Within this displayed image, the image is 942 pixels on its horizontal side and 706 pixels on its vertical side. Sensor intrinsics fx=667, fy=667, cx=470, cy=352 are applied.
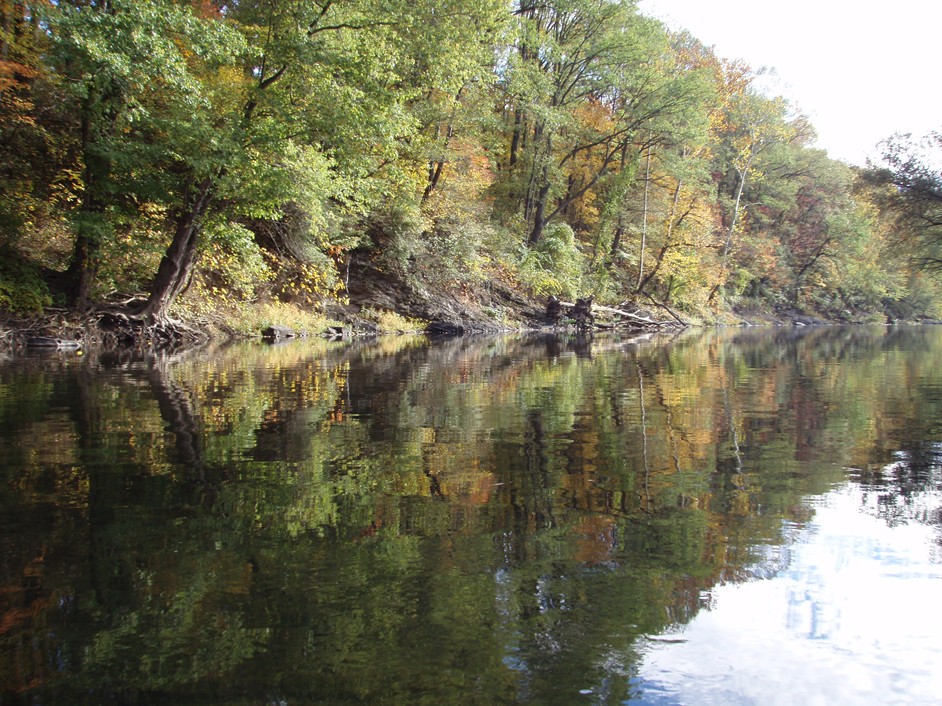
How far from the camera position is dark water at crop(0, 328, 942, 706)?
6.86 ft

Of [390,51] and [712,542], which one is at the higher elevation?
[390,51]

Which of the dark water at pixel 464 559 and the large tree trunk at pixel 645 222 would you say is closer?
the dark water at pixel 464 559

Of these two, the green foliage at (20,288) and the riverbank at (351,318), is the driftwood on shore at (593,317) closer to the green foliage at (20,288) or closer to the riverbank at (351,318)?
the riverbank at (351,318)

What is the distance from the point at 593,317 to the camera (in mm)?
32281

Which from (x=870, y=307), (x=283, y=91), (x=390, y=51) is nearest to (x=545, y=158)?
(x=390, y=51)

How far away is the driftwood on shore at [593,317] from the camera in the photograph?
31969 mm

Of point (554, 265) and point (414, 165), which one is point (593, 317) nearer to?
point (554, 265)

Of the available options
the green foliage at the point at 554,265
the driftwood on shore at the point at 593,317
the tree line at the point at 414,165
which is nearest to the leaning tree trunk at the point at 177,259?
the tree line at the point at 414,165

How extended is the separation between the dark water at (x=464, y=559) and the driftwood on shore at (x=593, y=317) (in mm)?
25195

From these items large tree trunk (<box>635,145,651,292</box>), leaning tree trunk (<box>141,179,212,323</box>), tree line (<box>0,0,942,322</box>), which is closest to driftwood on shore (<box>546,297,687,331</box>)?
tree line (<box>0,0,942,322</box>)

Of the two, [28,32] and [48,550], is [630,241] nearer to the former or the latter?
[28,32]

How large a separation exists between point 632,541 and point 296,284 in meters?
22.4

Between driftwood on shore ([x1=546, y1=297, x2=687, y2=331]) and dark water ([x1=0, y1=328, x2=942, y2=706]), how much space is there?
992 inches

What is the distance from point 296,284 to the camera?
24219 mm
